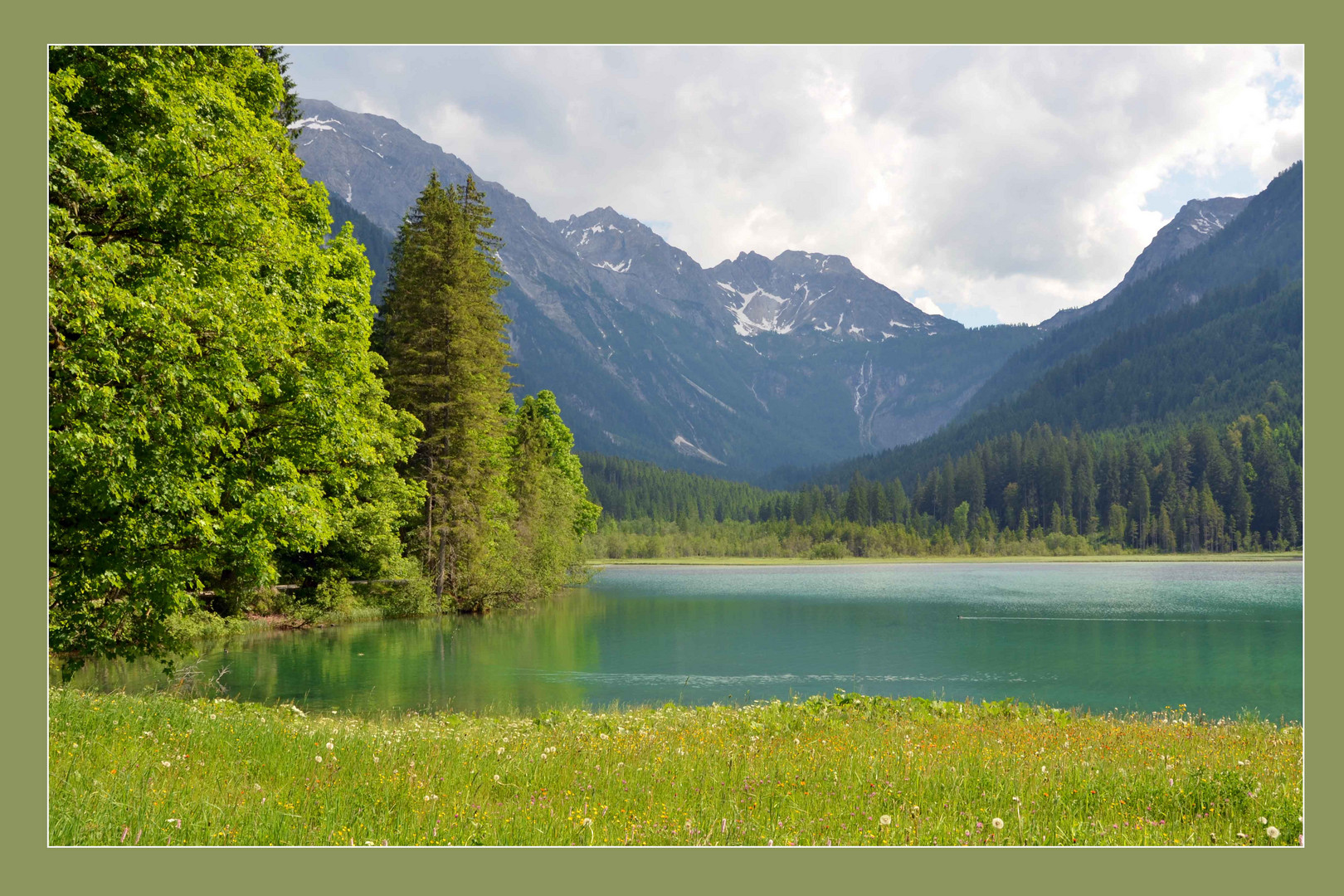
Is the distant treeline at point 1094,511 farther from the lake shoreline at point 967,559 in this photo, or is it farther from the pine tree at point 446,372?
the pine tree at point 446,372

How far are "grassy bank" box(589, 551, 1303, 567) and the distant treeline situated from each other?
4360 mm

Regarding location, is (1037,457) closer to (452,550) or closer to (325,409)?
(452,550)

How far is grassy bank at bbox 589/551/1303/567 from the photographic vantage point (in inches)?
5094

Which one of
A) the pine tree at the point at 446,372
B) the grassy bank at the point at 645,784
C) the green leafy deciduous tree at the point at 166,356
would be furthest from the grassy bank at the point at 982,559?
the grassy bank at the point at 645,784

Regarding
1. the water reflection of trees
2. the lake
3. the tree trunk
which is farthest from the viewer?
the tree trunk

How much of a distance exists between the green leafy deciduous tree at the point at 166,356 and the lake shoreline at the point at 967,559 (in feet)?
363

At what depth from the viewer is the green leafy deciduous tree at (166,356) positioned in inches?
360

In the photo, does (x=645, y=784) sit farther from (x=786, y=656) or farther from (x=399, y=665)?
(x=786, y=656)

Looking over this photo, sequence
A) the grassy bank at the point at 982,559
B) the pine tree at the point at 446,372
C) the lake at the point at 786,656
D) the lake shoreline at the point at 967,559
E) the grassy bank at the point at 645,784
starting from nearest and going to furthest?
1. the grassy bank at the point at 645,784
2. the lake at the point at 786,656
3. the pine tree at the point at 446,372
4. the lake shoreline at the point at 967,559
5. the grassy bank at the point at 982,559

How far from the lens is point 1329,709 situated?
7469 millimetres

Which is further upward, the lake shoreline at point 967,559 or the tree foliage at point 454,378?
the tree foliage at point 454,378

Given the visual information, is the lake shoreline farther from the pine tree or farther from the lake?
the pine tree

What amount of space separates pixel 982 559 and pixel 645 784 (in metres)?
148

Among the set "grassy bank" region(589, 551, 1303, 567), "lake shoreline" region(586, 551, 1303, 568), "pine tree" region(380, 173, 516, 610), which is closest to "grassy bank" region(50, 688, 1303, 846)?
"pine tree" region(380, 173, 516, 610)
